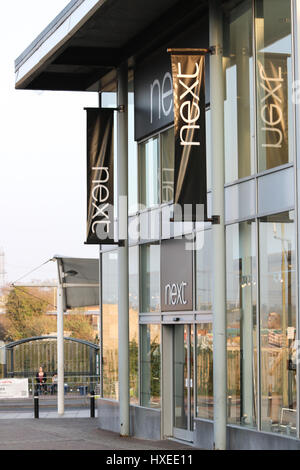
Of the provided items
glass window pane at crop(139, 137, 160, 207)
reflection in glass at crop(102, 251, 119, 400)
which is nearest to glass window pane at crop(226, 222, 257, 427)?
glass window pane at crop(139, 137, 160, 207)

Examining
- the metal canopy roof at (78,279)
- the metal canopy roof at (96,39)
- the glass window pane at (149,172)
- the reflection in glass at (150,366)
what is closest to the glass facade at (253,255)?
the reflection in glass at (150,366)

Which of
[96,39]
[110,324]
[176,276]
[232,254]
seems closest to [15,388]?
[110,324]

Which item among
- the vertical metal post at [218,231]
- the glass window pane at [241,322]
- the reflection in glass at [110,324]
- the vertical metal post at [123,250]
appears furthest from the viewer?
the reflection in glass at [110,324]

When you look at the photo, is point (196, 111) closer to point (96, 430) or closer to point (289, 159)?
point (289, 159)

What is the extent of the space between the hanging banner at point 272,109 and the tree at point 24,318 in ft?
310

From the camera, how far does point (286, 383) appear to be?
1609 centimetres

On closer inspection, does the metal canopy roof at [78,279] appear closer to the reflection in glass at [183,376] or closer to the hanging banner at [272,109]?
the reflection in glass at [183,376]

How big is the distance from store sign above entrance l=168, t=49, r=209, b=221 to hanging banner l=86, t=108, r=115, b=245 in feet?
18.2

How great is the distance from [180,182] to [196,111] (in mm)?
1323

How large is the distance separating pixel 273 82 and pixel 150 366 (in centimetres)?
822

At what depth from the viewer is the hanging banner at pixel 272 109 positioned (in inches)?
642

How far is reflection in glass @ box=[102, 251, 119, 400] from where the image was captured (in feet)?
80.6

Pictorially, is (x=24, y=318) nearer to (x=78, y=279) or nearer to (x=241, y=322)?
(x=78, y=279)

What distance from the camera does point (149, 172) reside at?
22.7 metres
